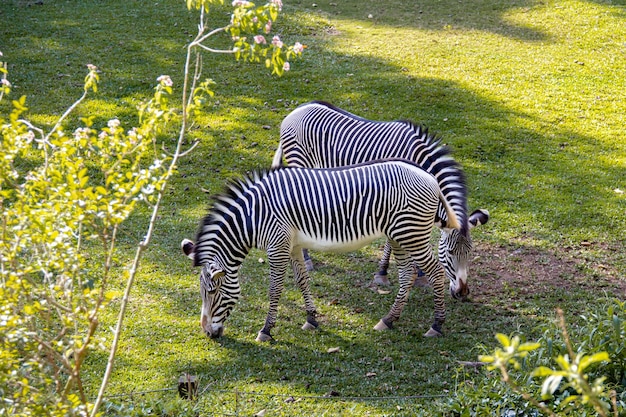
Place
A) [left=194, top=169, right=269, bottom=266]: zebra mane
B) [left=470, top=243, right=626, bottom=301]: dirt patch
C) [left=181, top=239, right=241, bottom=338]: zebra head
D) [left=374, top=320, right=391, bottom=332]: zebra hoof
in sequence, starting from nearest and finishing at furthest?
[left=181, top=239, right=241, bottom=338]: zebra head, [left=194, top=169, right=269, bottom=266]: zebra mane, [left=374, top=320, right=391, bottom=332]: zebra hoof, [left=470, top=243, right=626, bottom=301]: dirt patch

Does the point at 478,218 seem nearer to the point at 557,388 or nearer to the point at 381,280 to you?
the point at 381,280

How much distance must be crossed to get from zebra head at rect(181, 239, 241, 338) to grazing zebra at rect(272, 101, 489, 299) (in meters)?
1.66

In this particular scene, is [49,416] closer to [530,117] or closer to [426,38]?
[530,117]

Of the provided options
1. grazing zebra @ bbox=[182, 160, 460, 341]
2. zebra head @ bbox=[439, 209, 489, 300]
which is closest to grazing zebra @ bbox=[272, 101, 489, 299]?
zebra head @ bbox=[439, 209, 489, 300]

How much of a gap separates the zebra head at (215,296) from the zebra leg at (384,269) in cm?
229

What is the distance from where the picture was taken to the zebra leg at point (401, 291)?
8562mm

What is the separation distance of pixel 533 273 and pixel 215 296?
4.41 meters

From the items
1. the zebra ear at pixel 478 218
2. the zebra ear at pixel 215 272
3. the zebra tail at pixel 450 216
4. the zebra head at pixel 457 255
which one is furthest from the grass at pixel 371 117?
the zebra tail at pixel 450 216

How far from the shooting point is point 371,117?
14414mm

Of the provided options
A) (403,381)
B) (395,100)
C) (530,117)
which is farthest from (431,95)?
(403,381)

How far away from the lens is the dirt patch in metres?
9.41

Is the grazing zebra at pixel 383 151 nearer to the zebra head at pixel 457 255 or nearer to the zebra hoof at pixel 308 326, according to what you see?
the zebra head at pixel 457 255

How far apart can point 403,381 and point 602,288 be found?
348 cm

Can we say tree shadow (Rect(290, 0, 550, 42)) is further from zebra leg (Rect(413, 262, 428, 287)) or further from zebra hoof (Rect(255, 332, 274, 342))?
zebra hoof (Rect(255, 332, 274, 342))
